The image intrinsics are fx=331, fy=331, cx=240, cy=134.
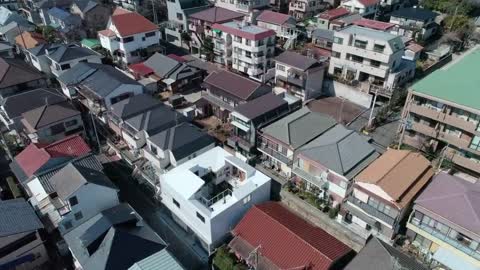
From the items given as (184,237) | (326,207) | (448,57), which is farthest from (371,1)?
(184,237)

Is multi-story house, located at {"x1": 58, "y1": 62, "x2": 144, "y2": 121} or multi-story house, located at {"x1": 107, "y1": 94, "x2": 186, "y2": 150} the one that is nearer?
multi-story house, located at {"x1": 107, "y1": 94, "x2": 186, "y2": 150}

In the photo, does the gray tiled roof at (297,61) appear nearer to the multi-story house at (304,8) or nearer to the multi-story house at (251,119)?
the multi-story house at (251,119)

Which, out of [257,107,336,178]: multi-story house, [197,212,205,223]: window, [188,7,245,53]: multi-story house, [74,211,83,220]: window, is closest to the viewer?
[197,212,205,223]: window

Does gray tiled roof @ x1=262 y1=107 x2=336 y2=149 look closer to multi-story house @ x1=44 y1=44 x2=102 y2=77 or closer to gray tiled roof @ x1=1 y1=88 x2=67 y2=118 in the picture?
gray tiled roof @ x1=1 y1=88 x2=67 y2=118

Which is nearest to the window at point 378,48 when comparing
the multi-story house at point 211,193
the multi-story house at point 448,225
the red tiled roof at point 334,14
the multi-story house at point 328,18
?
the multi-story house at point 328,18

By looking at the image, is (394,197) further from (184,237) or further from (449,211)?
(184,237)

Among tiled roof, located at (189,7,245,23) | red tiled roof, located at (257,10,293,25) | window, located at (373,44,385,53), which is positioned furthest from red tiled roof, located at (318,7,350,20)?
window, located at (373,44,385,53)
